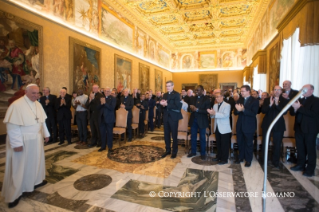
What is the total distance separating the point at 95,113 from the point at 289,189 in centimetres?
525

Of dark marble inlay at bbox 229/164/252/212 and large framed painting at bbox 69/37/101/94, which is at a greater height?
large framed painting at bbox 69/37/101/94

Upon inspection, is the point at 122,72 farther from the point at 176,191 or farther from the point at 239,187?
the point at 239,187

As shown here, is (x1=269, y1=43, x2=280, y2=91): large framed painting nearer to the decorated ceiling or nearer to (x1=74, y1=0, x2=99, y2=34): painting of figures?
the decorated ceiling

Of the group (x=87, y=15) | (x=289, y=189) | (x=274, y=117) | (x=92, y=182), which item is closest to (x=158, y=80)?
(x=87, y=15)

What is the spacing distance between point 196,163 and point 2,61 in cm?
617

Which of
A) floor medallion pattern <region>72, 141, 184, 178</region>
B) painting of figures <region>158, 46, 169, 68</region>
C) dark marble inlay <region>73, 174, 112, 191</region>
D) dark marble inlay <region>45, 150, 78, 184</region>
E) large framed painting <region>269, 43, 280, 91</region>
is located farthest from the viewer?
painting of figures <region>158, 46, 169, 68</region>

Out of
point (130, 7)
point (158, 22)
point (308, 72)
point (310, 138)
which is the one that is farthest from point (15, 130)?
point (158, 22)

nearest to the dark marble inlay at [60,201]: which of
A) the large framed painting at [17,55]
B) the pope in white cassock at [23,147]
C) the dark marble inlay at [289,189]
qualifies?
the pope in white cassock at [23,147]

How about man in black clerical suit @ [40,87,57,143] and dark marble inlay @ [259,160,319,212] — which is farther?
man in black clerical suit @ [40,87,57,143]

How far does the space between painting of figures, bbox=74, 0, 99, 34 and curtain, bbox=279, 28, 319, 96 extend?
320 inches

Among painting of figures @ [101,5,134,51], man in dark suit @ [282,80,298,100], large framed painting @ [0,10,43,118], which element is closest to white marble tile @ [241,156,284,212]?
man in dark suit @ [282,80,298,100]

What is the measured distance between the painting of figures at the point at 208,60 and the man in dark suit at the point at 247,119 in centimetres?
1622

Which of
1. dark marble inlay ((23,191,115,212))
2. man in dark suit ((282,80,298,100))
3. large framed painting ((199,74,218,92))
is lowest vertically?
dark marble inlay ((23,191,115,212))

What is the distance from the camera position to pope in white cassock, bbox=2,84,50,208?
2.70 meters
